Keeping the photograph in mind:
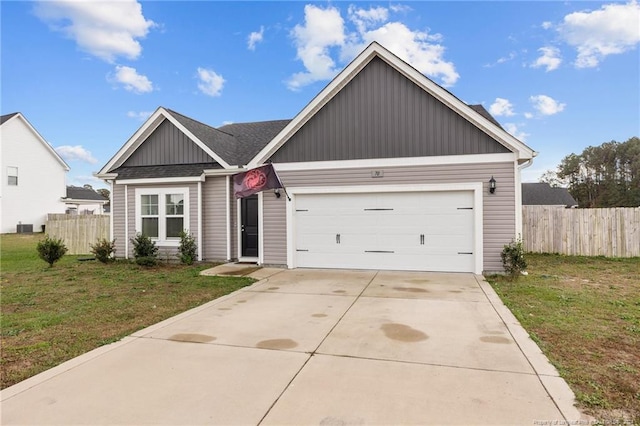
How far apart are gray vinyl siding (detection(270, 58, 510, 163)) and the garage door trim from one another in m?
0.83

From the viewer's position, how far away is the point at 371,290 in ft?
24.4

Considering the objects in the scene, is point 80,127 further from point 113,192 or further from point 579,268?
point 579,268

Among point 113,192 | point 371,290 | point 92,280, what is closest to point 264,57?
point 113,192

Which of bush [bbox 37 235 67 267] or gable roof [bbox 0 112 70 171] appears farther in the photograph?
gable roof [bbox 0 112 70 171]

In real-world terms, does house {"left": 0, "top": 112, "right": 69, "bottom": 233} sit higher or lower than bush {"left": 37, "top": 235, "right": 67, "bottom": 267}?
higher

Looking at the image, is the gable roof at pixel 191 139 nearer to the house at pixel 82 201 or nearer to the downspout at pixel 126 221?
the downspout at pixel 126 221

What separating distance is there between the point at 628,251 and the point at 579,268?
354 centimetres

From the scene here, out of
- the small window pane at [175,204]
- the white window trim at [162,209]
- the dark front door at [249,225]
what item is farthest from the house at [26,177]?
the dark front door at [249,225]

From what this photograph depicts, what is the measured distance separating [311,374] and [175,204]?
9.80m

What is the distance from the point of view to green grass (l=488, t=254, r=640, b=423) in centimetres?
315

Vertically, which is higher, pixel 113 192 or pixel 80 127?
pixel 80 127

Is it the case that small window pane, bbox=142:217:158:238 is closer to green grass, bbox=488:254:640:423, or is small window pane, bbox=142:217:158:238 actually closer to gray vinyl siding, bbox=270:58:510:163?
gray vinyl siding, bbox=270:58:510:163

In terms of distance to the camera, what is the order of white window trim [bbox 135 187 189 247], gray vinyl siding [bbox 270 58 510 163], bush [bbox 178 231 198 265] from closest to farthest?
gray vinyl siding [bbox 270 58 510 163]
bush [bbox 178 231 198 265]
white window trim [bbox 135 187 189 247]

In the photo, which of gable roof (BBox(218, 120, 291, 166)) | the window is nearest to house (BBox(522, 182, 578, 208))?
gable roof (BBox(218, 120, 291, 166))
